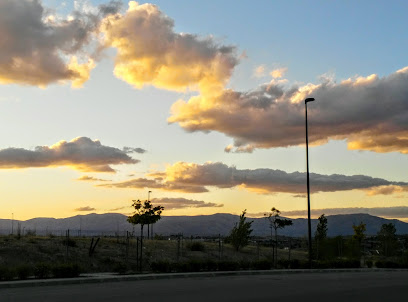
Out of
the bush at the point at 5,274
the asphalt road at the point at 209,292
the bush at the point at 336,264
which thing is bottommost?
the bush at the point at 336,264

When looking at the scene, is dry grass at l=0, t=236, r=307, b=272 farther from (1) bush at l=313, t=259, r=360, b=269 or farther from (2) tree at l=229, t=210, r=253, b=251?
(1) bush at l=313, t=259, r=360, b=269

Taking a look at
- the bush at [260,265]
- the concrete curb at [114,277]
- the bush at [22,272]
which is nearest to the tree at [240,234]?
the bush at [260,265]

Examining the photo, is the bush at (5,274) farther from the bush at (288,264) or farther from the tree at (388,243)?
the tree at (388,243)

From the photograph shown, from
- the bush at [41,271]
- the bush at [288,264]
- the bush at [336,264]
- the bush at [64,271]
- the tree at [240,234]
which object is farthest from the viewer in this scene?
the tree at [240,234]

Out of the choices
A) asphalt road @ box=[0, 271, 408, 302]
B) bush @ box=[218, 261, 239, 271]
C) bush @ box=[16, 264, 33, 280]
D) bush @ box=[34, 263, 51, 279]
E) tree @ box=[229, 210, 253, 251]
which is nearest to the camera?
asphalt road @ box=[0, 271, 408, 302]

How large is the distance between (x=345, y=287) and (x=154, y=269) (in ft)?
37.6

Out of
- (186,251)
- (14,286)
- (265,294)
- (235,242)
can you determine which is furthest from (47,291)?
(235,242)

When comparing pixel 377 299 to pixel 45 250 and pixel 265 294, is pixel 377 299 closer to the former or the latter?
pixel 265 294

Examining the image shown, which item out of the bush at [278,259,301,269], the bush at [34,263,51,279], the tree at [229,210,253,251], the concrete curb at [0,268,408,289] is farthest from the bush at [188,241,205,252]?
the bush at [34,263,51,279]

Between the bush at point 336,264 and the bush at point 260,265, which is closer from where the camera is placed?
the bush at point 260,265

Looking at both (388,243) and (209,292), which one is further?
(388,243)

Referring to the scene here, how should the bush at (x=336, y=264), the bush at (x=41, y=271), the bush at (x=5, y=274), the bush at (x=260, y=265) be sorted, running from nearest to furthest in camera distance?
1. the bush at (x=5, y=274)
2. the bush at (x=41, y=271)
3. the bush at (x=260, y=265)
4. the bush at (x=336, y=264)

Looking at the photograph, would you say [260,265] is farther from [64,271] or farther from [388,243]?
[388,243]

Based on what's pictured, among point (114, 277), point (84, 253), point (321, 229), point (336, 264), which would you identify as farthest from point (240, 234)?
point (114, 277)
